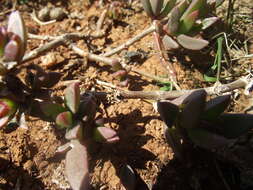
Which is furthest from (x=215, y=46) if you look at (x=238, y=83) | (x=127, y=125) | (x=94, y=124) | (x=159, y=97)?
(x=94, y=124)

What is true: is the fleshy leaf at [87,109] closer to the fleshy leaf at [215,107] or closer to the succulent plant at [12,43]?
the succulent plant at [12,43]

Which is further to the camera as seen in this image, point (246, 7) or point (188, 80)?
point (246, 7)

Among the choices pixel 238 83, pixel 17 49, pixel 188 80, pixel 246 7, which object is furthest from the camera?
pixel 246 7

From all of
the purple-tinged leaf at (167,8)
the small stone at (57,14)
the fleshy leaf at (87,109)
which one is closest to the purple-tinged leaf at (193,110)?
the fleshy leaf at (87,109)

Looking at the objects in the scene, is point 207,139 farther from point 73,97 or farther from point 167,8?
point 167,8

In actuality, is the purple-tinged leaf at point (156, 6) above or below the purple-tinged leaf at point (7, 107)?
above

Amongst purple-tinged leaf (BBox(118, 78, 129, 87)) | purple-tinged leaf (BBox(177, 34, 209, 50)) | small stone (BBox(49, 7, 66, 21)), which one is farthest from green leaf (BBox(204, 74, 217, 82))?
small stone (BBox(49, 7, 66, 21))

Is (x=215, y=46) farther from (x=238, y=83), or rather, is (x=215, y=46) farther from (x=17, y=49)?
(x=17, y=49)

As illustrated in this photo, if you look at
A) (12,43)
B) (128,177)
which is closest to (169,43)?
(128,177)
